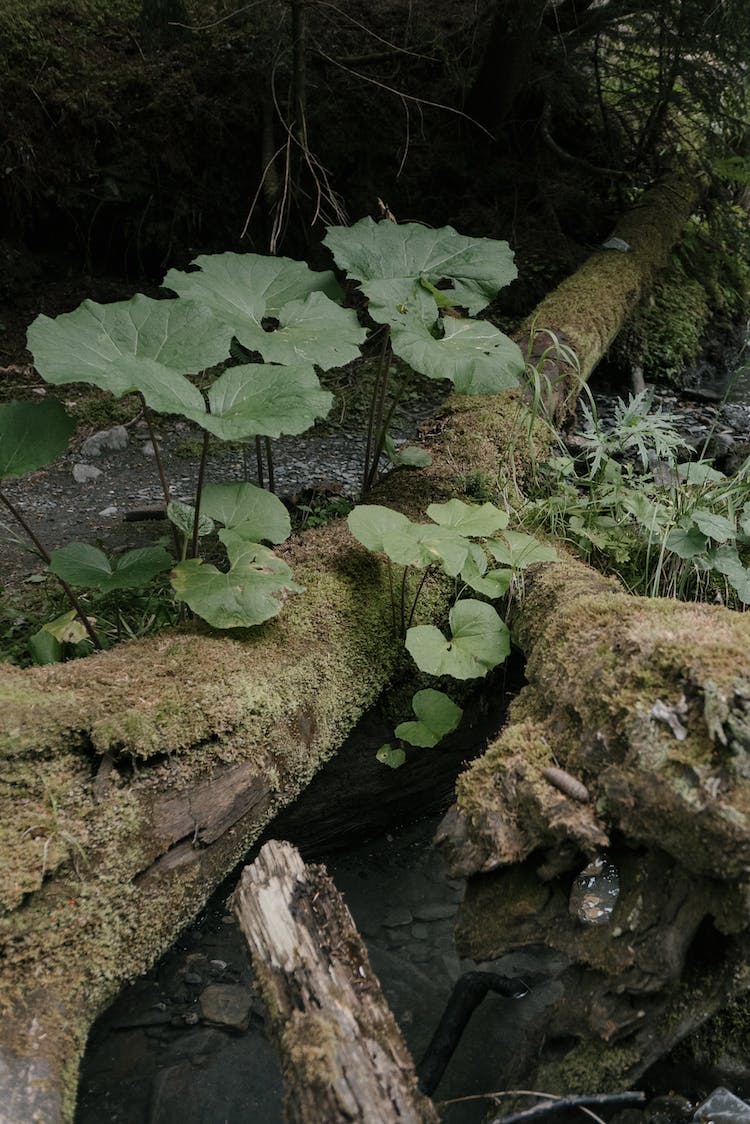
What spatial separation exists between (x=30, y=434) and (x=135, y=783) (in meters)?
1.07

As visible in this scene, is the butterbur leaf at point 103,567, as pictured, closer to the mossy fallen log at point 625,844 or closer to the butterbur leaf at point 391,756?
the butterbur leaf at point 391,756

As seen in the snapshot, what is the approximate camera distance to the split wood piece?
4.55 feet

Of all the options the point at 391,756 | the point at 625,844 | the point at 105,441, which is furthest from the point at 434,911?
the point at 105,441

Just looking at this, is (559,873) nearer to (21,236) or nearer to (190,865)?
(190,865)

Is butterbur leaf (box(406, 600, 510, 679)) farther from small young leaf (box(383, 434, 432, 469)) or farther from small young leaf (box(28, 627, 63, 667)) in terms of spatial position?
small young leaf (box(28, 627, 63, 667))

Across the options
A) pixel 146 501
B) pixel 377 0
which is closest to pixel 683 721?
pixel 146 501

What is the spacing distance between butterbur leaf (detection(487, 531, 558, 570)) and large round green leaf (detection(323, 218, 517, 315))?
83 centimetres

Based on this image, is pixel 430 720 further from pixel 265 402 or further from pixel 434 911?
pixel 265 402

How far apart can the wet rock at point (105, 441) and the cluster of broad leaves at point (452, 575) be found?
2.40 metres

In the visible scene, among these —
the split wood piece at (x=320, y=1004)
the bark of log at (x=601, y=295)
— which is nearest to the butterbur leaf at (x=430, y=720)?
the split wood piece at (x=320, y=1004)

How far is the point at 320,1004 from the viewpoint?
60.3 inches

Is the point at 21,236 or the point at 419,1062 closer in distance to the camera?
the point at 419,1062

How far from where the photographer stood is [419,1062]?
81.1 inches

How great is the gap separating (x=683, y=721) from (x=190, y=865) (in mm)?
1173
